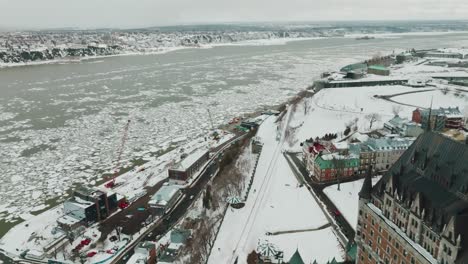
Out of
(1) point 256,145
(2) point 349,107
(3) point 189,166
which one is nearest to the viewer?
(3) point 189,166

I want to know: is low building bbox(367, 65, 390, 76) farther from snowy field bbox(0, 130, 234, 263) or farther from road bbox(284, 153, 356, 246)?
snowy field bbox(0, 130, 234, 263)

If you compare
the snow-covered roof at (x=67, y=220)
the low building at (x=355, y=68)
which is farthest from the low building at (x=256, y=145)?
the low building at (x=355, y=68)

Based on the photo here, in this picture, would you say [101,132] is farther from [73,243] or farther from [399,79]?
[399,79]

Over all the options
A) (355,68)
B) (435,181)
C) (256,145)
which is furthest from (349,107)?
(435,181)

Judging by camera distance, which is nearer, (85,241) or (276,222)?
(85,241)

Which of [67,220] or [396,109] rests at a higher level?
[396,109]

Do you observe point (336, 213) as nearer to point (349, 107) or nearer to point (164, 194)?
point (164, 194)

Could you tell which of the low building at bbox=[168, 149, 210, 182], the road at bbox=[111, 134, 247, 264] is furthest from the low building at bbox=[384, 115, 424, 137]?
the low building at bbox=[168, 149, 210, 182]
